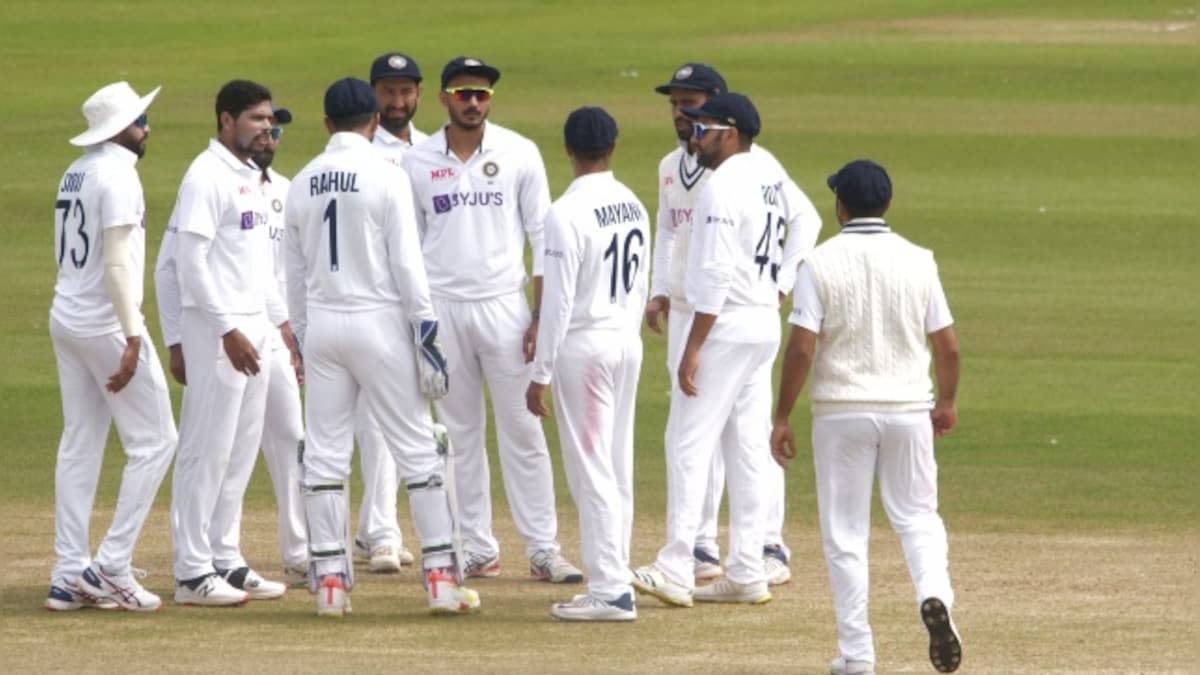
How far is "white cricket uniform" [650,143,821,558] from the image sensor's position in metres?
10.6

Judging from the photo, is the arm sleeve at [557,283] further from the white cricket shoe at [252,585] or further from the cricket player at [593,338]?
the white cricket shoe at [252,585]

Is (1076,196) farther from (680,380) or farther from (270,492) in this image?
(680,380)

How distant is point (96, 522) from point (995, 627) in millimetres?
4708

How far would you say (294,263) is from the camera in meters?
9.91

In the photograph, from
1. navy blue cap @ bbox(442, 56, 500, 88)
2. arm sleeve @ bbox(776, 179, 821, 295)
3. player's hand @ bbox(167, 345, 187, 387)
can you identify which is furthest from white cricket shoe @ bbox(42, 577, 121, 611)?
arm sleeve @ bbox(776, 179, 821, 295)

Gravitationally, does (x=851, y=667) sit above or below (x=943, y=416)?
below

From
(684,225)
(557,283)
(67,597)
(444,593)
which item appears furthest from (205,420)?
(684,225)

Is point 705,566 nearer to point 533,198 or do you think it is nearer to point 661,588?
point 661,588

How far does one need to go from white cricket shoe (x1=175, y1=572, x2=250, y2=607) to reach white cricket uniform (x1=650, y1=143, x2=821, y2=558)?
2.08 m

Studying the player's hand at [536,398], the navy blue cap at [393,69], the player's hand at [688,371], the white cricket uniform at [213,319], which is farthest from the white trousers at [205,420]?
the player's hand at [688,371]

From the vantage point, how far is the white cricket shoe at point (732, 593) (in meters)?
10.1

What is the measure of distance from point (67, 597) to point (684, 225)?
3.08m

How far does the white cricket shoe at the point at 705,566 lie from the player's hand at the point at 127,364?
2.61 meters

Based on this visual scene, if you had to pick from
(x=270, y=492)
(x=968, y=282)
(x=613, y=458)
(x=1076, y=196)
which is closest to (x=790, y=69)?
(x=1076, y=196)
